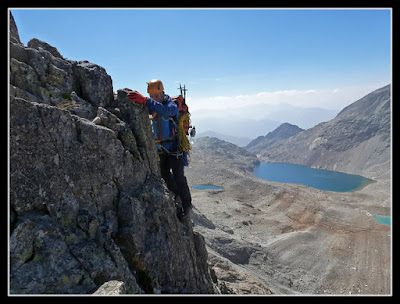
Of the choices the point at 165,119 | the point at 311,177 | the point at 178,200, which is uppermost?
the point at 165,119

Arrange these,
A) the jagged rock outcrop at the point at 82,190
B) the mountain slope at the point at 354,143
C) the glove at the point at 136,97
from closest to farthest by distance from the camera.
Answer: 1. the jagged rock outcrop at the point at 82,190
2. the glove at the point at 136,97
3. the mountain slope at the point at 354,143

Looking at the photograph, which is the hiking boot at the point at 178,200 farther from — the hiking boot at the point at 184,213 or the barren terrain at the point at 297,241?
the barren terrain at the point at 297,241

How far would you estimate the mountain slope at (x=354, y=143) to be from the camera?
99312mm

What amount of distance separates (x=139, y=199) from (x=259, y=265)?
26.3m

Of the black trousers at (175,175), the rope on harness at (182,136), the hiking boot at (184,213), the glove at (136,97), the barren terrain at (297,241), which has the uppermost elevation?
the glove at (136,97)

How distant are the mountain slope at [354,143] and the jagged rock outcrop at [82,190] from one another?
10113 cm

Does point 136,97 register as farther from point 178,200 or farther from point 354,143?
point 354,143

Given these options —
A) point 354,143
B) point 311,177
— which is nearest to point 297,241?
point 311,177

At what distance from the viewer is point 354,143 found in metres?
113

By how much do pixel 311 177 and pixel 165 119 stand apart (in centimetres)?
11085

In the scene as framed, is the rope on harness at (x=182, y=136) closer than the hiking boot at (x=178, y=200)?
Yes

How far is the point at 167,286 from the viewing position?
743 cm

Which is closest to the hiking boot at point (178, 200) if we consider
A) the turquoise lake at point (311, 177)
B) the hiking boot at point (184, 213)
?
the hiking boot at point (184, 213)

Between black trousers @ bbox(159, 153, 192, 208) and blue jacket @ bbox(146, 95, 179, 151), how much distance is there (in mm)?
510
